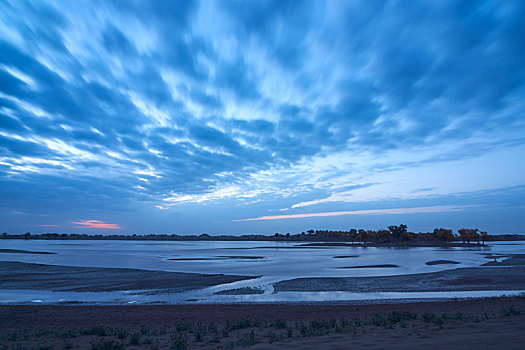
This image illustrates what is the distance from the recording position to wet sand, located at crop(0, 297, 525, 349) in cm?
910

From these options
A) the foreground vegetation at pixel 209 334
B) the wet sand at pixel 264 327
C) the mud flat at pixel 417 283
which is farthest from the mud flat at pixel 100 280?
the foreground vegetation at pixel 209 334

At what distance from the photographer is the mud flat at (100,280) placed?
93.6 ft

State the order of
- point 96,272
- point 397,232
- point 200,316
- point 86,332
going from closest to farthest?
point 86,332, point 200,316, point 96,272, point 397,232

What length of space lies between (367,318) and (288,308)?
17.6 feet

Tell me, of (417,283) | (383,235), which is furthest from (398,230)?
(417,283)

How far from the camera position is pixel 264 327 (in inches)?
534

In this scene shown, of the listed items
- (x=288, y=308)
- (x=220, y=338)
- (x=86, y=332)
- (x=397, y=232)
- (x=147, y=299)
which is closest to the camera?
(x=220, y=338)

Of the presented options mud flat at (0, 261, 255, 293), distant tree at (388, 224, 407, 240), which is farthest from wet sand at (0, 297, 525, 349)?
distant tree at (388, 224, 407, 240)

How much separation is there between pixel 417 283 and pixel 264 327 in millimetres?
22630

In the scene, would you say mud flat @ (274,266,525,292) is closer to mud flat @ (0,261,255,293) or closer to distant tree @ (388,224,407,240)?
mud flat @ (0,261,255,293)

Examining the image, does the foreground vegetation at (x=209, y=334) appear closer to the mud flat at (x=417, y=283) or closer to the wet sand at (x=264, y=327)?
the wet sand at (x=264, y=327)

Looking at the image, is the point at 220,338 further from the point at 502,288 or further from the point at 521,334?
the point at 502,288

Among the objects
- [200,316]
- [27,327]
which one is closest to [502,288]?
[200,316]

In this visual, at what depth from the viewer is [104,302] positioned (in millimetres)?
22391
